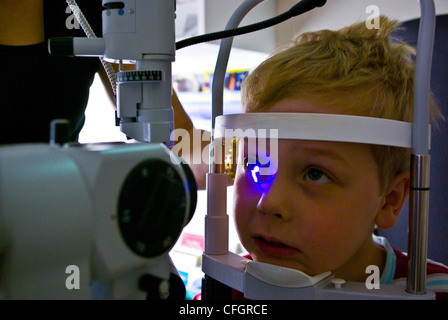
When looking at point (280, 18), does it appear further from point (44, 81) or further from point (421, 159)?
point (44, 81)

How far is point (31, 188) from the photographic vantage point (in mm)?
272

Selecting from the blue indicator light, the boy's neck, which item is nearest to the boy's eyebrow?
the blue indicator light

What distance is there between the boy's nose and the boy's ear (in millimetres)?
215

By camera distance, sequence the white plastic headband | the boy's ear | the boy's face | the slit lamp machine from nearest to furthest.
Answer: the slit lamp machine → the white plastic headband → the boy's face → the boy's ear

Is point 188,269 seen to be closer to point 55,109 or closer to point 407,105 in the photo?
point 55,109

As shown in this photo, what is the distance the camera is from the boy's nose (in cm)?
61

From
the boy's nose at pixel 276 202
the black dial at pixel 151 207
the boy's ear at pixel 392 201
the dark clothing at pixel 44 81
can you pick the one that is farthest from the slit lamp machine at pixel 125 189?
the dark clothing at pixel 44 81

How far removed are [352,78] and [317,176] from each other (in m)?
0.19

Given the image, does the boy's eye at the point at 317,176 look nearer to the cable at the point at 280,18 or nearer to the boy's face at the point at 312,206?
the boy's face at the point at 312,206

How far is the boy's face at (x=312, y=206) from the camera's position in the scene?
62 cm

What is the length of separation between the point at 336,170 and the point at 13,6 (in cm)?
71

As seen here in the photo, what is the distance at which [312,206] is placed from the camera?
0.63m

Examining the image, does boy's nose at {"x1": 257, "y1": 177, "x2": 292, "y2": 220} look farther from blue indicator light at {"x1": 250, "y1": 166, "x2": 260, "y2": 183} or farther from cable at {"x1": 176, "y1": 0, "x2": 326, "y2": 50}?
cable at {"x1": 176, "y1": 0, "x2": 326, "y2": 50}
